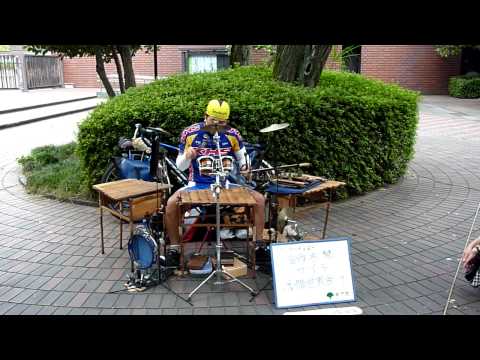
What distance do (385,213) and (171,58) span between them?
56.9 feet

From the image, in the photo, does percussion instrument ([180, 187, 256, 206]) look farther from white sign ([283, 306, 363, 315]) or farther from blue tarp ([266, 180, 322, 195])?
white sign ([283, 306, 363, 315])

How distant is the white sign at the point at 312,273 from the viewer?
12.2 ft

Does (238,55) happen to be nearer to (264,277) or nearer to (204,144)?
(204,144)

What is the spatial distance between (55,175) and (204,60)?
15.0 m

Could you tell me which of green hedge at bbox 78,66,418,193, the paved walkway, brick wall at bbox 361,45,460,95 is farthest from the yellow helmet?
brick wall at bbox 361,45,460,95

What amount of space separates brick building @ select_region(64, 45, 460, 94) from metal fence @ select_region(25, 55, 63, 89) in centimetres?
427

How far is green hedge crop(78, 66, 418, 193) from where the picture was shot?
589 centimetres

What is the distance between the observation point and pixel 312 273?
3.78m

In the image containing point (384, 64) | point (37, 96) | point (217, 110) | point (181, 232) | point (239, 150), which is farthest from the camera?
point (37, 96)

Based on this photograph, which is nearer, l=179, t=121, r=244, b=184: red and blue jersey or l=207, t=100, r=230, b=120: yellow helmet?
l=207, t=100, r=230, b=120: yellow helmet

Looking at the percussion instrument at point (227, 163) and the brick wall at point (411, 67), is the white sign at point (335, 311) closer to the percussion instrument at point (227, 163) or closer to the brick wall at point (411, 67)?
the percussion instrument at point (227, 163)

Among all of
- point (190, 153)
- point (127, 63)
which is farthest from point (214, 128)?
point (127, 63)

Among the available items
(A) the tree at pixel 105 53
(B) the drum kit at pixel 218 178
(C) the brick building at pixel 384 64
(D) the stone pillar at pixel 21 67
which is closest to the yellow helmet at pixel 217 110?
(B) the drum kit at pixel 218 178
